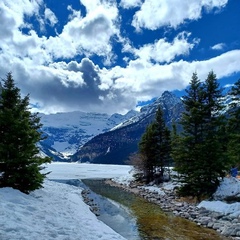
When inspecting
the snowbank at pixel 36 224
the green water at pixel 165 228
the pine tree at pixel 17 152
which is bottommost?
the green water at pixel 165 228

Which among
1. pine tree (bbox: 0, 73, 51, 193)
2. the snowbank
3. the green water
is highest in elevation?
pine tree (bbox: 0, 73, 51, 193)

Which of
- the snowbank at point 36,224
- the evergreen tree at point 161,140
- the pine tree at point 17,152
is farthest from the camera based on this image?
the evergreen tree at point 161,140

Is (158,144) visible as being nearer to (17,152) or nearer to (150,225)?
(150,225)

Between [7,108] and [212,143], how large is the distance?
2047 cm

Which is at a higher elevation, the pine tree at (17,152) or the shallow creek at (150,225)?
the pine tree at (17,152)

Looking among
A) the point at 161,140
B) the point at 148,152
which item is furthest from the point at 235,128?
the point at 148,152

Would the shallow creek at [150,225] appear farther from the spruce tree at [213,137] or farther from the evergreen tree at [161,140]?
the evergreen tree at [161,140]

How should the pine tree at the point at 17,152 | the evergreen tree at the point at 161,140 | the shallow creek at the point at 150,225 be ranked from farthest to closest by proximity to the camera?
the evergreen tree at the point at 161,140 → the pine tree at the point at 17,152 → the shallow creek at the point at 150,225

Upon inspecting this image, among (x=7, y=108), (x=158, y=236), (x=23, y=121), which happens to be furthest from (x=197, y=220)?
(x=7, y=108)

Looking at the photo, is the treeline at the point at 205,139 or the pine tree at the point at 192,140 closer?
the treeline at the point at 205,139

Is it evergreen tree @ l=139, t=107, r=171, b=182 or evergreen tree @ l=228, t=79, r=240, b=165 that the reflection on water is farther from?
evergreen tree @ l=139, t=107, r=171, b=182

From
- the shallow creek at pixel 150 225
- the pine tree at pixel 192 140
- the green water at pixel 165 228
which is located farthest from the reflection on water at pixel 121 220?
the pine tree at pixel 192 140

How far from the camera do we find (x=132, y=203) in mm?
30281

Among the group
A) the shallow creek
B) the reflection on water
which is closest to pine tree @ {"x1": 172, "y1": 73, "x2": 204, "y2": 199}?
the shallow creek
